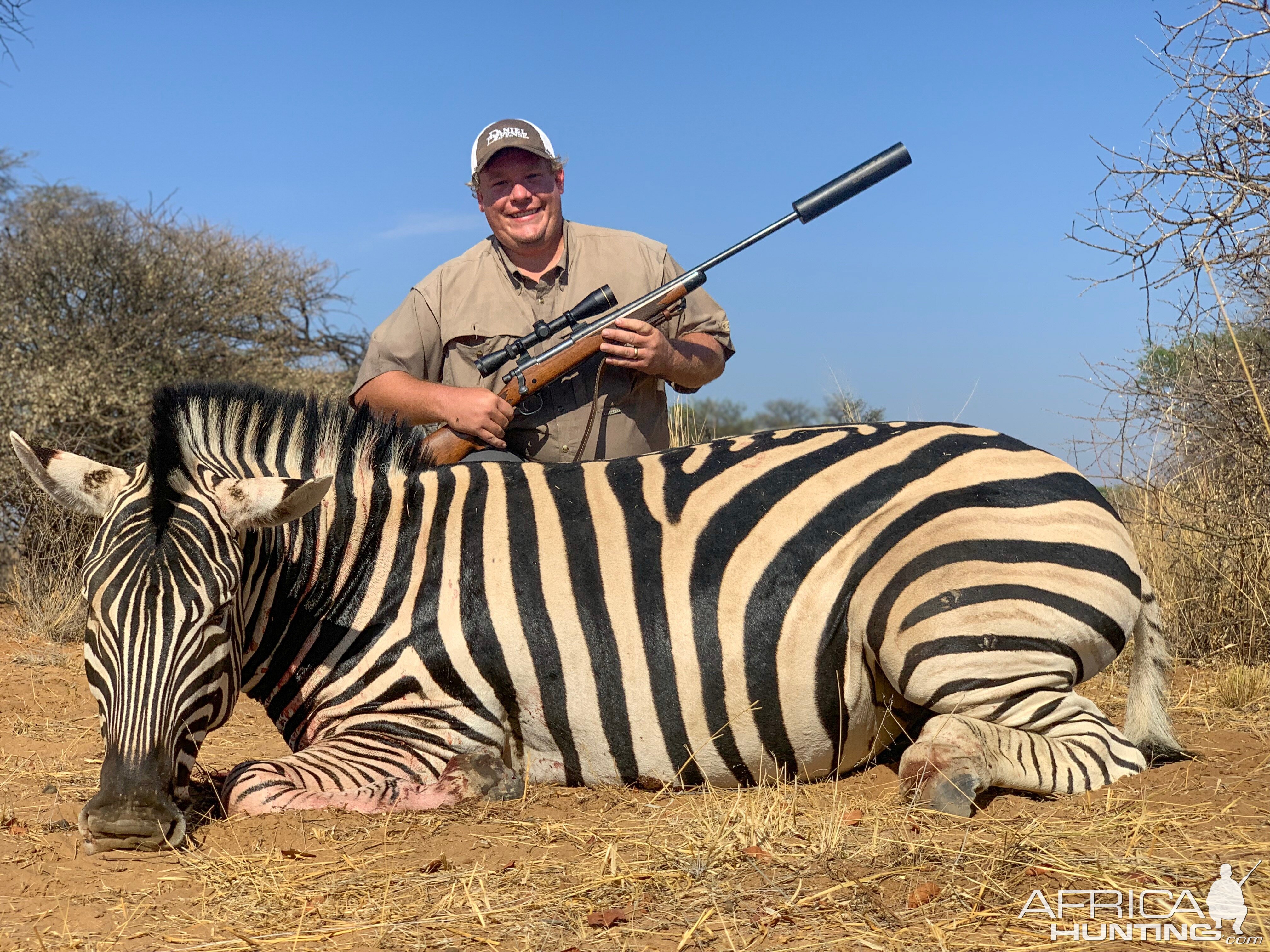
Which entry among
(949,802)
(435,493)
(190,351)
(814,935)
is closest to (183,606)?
(435,493)

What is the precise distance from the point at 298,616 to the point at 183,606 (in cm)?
64

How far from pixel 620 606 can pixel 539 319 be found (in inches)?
93.1

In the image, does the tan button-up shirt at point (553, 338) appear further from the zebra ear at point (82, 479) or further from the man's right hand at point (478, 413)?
the zebra ear at point (82, 479)

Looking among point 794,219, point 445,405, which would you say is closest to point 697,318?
point 794,219

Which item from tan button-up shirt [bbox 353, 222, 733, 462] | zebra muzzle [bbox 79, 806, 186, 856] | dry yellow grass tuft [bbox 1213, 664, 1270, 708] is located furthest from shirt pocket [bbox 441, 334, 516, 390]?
dry yellow grass tuft [bbox 1213, 664, 1270, 708]

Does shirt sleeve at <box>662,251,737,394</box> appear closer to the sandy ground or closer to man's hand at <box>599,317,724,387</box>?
man's hand at <box>599,317,724,387</box>

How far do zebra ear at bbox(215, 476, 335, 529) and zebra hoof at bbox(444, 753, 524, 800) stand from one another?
Answer: 0.97 meters

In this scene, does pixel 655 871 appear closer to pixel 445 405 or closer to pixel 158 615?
pixel 158 615

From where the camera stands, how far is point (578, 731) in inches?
140

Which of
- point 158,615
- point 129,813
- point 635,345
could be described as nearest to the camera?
point 129,813

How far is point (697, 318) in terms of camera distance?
18.8ft

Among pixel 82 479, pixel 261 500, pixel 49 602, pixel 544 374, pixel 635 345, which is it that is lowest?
pixel 49 602

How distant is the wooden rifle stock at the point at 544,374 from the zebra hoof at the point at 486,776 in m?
1.51

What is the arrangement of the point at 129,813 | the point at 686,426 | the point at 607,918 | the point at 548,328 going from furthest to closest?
the point at 686,426
the point at 548,328
the point at 129,813
the point at 607,918
